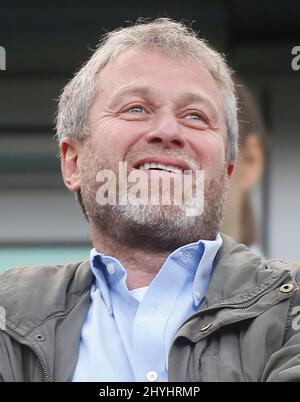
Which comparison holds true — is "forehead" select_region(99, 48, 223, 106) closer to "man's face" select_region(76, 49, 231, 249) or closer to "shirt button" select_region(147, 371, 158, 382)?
"man's face" select_region(76, 49, 231, 249)

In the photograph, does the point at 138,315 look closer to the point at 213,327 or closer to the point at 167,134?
the point at 213,327

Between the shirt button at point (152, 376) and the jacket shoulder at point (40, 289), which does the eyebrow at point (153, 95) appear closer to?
the jacket shoulder at point (40, 289)

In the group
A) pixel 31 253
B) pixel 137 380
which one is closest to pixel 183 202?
pixel 137 380

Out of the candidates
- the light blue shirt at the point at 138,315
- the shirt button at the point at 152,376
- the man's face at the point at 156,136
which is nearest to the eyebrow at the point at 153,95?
the man's face at the point at 156,136

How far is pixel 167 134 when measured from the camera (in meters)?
2.25

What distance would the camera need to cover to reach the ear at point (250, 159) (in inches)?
111

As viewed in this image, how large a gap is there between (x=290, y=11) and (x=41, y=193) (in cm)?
135

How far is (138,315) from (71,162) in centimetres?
53

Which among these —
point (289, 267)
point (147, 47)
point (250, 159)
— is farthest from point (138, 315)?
point (250, 159)

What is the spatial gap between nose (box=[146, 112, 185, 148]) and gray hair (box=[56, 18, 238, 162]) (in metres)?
0.20

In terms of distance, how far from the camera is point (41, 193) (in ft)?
14.2

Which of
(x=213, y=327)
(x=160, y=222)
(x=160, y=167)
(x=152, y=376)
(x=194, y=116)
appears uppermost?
(x=194, y=116)

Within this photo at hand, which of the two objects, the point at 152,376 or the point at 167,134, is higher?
the point at 167,134
